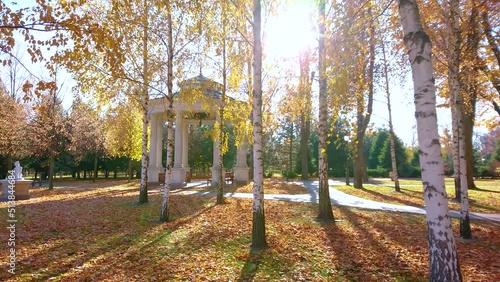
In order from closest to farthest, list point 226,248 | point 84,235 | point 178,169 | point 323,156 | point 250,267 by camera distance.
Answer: point 250,267 → point 226,248 → point 84,235 → point 323,156 → point 178,169

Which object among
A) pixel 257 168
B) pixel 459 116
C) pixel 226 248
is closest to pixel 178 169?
pixel 226 248

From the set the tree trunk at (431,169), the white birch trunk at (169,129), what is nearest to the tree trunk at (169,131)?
the white birch trunk at (169,129)

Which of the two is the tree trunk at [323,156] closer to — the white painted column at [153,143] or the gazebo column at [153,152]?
the gazebo column at [153,152]

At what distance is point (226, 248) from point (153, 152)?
1597 centimetres

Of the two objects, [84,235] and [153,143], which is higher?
[153,143]

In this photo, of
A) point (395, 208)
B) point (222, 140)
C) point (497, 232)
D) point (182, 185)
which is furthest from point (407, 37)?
point (182, 185)

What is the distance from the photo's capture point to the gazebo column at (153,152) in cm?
2031

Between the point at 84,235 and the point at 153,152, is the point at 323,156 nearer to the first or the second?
the point at 84,235

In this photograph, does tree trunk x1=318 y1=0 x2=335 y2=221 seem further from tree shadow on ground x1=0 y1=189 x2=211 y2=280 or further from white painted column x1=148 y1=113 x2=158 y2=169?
white painted column x1=148 y1=113 x2=158 y2=169

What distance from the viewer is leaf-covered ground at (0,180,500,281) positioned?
4.64 metres

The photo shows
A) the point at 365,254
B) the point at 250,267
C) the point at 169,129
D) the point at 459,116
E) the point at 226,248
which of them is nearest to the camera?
the point at 250,267

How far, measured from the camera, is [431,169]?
347cm

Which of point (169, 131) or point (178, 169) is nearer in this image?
point (169, 131)

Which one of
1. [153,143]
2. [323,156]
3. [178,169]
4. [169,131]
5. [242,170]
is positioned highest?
[153,143]
